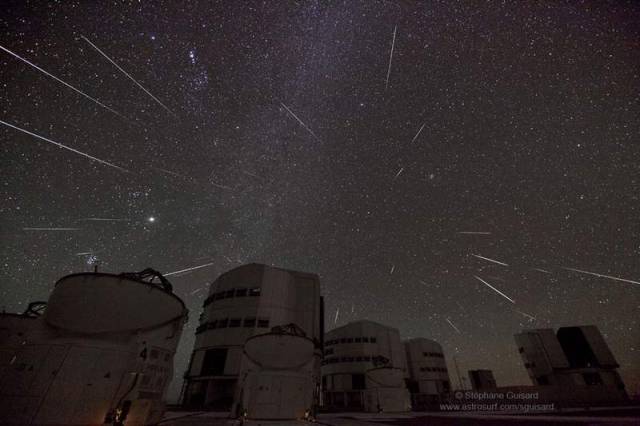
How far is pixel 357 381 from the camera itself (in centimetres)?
4756

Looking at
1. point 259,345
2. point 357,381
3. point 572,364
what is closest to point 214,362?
point 259,345

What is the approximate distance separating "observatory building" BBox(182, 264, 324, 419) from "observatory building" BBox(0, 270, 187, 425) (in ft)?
19.3

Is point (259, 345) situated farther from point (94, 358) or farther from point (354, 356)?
point (354, 356)

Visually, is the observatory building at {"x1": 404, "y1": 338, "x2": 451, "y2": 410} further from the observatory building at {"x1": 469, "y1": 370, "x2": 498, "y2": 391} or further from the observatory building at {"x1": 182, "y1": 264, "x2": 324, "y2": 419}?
the observatory building at {"x1": 182, "y1": 264, "x2": 324, "y2": 419}

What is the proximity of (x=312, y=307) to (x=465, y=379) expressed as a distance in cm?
6125

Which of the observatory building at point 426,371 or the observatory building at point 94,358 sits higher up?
the observatory building at point 426,371

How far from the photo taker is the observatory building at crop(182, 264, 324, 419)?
1445 cm

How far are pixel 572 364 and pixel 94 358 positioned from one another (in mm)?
60097

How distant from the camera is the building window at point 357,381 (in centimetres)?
4700

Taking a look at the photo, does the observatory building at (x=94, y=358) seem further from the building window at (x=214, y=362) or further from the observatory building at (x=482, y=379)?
the observatory building at (x=482, y=379)

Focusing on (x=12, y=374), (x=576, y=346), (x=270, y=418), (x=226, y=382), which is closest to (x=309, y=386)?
(x=270, y=418)

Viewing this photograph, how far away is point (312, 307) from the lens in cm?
3709

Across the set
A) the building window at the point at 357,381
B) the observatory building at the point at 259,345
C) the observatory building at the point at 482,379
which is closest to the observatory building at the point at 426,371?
the observatory building at the point at 482,379

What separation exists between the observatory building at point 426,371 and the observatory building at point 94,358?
6039cm
